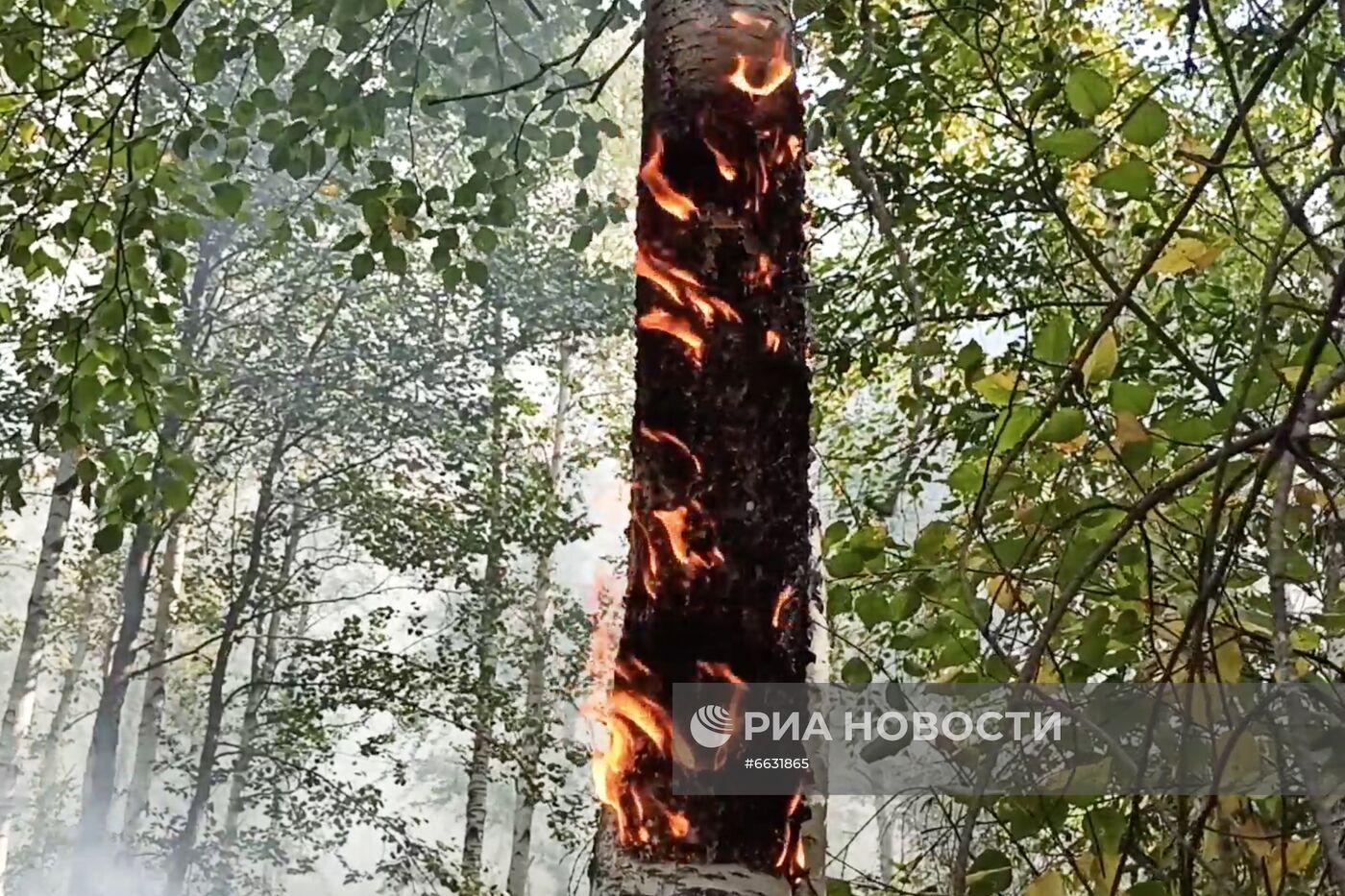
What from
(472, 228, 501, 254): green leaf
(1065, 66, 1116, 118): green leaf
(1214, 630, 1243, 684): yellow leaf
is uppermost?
(472, 228, 501, 254): green leaf

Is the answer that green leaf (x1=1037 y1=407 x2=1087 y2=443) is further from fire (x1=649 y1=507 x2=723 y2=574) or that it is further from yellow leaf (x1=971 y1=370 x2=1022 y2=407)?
fire (x1=649 y1=507 x2=723 y2=574)

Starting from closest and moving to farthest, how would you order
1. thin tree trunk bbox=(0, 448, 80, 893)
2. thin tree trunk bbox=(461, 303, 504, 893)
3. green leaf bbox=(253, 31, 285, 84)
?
green leaf bbox=(253, 31, 285, 84) → thin tree trunk bbox=(0, 448, 80, 893) → thin tree trunk bbox=(461, 303, 504, 893)

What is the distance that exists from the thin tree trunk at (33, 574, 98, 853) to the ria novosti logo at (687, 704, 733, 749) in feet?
17.3

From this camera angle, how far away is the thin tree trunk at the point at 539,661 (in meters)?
4.21

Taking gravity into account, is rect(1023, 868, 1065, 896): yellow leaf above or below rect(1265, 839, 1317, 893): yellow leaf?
below

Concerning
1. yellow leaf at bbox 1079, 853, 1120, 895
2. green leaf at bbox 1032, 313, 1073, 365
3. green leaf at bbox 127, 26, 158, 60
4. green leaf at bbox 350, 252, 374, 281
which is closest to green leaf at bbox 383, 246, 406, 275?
green leaf at bbox 350, 252, 374, 281

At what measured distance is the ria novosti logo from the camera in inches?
19.9

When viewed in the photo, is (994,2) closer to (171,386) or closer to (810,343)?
(810,343)

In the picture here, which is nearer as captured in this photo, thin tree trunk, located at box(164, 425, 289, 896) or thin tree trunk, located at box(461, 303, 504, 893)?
thin tree trunk, located at box(461, 303, 504, 893)

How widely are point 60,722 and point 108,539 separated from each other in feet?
20.1

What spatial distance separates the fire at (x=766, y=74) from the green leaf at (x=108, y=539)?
3.08ft

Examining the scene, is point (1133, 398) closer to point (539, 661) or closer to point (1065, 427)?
point (1065, 427)

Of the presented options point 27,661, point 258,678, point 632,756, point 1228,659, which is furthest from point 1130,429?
point 258,678

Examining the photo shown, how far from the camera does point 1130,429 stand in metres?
→ 0.66
